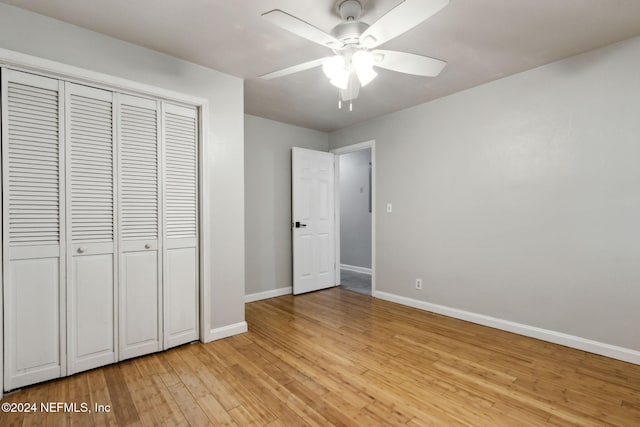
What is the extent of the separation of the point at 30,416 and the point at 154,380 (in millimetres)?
631

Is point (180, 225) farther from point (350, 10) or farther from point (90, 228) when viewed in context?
point (350, 10)

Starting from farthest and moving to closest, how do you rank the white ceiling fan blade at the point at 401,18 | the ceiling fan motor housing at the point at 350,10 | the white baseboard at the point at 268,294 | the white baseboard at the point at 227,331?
the white baseboard at the point at 268,294
the white baseboard at the point at 227,331
the ceiling fan motor housing at the point at 350,10
the white ceiling fan blade at the point at 401,18

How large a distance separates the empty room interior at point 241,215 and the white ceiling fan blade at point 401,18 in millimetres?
11

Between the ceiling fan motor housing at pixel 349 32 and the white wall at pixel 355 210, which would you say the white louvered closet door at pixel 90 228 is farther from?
the white wall at pixel 355 210

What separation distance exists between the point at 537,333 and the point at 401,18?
291cm

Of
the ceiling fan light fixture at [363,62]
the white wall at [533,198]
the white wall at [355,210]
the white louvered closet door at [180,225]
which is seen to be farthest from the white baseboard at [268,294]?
the ceiling fan light fixture at [363,62]

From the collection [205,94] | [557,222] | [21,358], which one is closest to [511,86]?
[557,222]

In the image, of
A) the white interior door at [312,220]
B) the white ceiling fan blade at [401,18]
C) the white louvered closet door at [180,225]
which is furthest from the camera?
the white interior door at [312,220]

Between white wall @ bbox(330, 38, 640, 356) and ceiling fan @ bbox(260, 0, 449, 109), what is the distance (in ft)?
5.27

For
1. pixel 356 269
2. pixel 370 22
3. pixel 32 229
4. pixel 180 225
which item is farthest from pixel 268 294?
pixel 370 22

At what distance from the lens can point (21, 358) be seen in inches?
77.6

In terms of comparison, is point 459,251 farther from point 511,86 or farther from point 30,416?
point 30,416

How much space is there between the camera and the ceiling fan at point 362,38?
55.8 inches

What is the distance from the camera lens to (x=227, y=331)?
2850 mm
